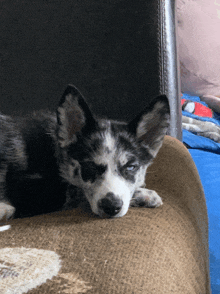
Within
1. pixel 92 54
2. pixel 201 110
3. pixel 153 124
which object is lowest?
pixel 201 110

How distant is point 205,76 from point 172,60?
7.07ft

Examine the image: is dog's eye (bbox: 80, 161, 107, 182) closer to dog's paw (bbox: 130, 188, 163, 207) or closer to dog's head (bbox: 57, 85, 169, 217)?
dog's head (bbox: 57, 85, 169, 217)

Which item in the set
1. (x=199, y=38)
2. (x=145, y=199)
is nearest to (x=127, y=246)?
(x=145, y=199)

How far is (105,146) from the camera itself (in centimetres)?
137

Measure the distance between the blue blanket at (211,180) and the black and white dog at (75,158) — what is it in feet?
2.23

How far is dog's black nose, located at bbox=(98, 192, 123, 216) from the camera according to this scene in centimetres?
114

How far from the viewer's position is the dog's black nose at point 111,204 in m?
1.14

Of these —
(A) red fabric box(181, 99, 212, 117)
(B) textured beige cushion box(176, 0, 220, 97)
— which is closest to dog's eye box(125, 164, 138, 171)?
(A) red fabric box(181, 99, 212, 117)

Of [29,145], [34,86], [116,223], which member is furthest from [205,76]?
[116,223]

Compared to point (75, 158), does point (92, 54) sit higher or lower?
higher

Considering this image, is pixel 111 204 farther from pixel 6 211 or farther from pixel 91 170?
pixel 6 211

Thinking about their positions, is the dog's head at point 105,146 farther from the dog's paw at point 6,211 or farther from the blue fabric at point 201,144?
the blue fabric at point 201,144

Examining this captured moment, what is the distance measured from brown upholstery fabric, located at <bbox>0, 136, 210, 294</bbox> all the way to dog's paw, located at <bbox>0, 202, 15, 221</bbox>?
0.15m

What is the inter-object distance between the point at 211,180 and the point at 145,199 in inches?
46.5
